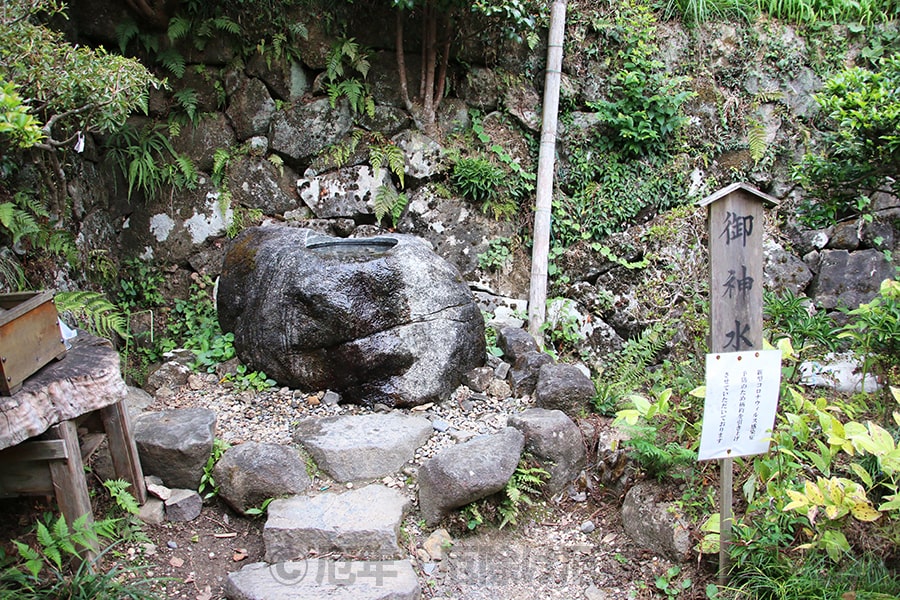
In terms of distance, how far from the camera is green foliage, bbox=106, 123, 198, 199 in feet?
18.9

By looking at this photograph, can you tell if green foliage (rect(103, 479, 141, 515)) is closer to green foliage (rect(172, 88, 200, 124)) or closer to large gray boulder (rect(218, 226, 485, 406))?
large gray boulder (rect(218, 226, 485, 406))

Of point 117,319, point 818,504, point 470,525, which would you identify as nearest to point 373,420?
point 470,525

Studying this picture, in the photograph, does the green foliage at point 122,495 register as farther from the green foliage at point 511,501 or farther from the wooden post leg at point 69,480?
the green foliage at point 511,501

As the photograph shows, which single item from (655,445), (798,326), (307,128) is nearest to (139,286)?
(307,128)

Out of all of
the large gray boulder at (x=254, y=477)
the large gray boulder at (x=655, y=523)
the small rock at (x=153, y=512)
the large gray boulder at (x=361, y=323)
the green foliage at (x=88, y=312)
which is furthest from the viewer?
the green foliage at (x=88, y=312)

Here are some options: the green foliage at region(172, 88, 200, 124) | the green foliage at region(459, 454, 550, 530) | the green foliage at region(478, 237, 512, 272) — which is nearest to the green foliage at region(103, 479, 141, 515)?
the green foliage at region(459, 454, 550, 530)

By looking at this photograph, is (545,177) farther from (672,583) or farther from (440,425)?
(672,583)

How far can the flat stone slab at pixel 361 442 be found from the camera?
3.96 m

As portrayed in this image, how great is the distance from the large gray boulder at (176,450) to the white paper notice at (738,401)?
3.01 meters

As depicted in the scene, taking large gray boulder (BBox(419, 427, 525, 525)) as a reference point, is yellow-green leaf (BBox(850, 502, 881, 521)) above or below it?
above

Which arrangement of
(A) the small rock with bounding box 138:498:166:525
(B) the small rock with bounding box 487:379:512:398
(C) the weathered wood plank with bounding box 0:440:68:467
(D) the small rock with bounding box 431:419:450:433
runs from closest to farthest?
1. (C) the weathered wood plank with bounding box 0:440:68:467
2. (A) the small rock with bounding box 138:498:166:525
3. (D) the small rock with bounding box 431:419:450:433
4. (B) the small rock with bounding box 487:379:512:398

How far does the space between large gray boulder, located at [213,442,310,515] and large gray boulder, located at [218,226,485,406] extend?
0.95 m

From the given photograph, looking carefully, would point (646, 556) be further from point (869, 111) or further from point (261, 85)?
point (261, 85)

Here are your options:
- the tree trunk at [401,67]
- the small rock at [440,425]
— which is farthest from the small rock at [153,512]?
the tree trunk at [401,67]
